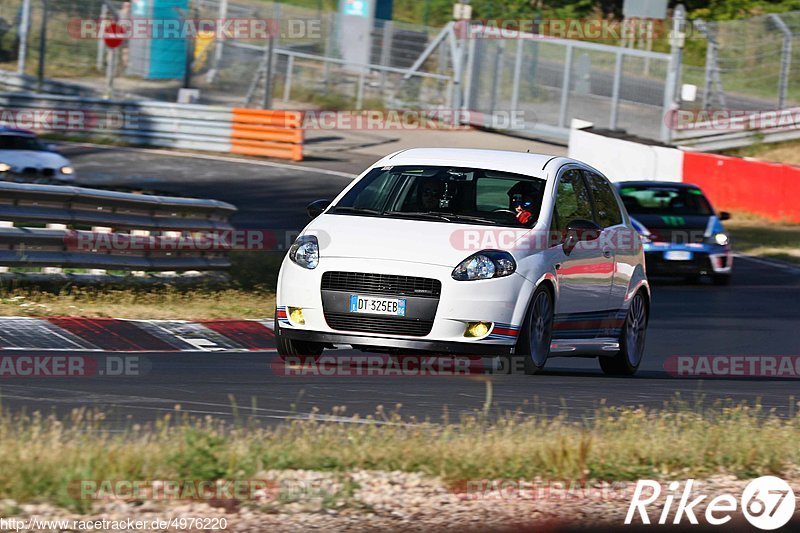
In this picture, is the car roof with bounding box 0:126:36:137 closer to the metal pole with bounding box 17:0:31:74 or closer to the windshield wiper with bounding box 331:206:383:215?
the metal pole with bounding box 17:0:31:74

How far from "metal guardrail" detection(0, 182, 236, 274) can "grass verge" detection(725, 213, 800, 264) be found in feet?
41.1

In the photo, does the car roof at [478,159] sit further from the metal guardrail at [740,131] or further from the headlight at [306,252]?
the metal guardrail at [740,131]

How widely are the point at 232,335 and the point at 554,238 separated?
3340 mm

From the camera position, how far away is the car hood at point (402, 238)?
954 cm

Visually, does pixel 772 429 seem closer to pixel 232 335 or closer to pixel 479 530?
pixel 479 530

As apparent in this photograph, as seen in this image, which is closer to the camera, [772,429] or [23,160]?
[772,429]

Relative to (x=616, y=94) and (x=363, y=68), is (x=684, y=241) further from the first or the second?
(x=363, y=68)

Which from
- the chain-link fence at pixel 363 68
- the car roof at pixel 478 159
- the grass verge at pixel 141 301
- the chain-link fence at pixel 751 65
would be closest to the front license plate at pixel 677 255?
the grass verge at pixel 141 301

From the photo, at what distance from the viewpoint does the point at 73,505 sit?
5.54 meters

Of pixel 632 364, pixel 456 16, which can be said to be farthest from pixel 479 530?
pixel 456 16

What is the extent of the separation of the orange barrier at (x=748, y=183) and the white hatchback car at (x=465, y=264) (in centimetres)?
1833

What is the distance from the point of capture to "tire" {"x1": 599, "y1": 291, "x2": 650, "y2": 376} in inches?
456

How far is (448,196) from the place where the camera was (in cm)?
1051

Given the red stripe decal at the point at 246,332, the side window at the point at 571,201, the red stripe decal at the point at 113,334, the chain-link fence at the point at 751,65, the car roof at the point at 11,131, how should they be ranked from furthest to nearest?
the chain-link fence at the point at 751,65 < the car roof at the point at 11,131 < the red stripe decal at the point at 246,332 < the red stripe decal at the point at 113,334 < the side window at the point at 571,201
